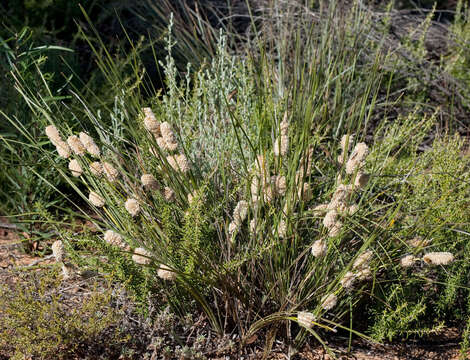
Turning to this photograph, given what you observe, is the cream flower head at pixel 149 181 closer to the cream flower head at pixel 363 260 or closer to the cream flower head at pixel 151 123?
the cream flower head at pixel 151 123

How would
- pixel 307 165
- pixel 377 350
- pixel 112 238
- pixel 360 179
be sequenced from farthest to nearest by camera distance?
pixel 377 350 → pixel 307 165 → pixel 360 179 → pixel 112 238

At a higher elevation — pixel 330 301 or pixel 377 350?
pixel 330 301

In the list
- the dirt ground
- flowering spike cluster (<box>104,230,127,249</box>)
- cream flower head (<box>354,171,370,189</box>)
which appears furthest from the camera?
the dirt ground

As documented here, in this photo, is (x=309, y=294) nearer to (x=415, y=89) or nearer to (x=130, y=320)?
(x=130, y=320)

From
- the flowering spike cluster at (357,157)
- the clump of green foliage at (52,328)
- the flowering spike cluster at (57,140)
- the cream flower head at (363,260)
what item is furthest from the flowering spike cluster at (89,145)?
the cream flower head at (363,260)

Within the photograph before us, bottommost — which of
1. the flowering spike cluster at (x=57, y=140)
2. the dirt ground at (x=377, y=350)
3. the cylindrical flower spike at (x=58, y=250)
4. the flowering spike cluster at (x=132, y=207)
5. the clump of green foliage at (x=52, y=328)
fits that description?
the dirt ground at (x=377, y=350)

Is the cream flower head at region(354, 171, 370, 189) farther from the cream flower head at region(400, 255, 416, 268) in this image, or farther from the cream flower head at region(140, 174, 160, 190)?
the cream flower head at region(140, 174, 160, 190)

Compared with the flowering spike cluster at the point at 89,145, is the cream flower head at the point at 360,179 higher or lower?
lower

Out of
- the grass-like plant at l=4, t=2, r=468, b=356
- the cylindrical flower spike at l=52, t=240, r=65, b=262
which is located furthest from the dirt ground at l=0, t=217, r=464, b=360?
the cylindrical flower spike at l=52, t=240, r=65, b=262

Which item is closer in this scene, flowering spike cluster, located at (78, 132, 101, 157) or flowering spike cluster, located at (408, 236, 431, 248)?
flowering spike cluster, located at (78, 132, 101, 157)

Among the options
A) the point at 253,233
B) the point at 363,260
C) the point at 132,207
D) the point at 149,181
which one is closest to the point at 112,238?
the point at 132,207

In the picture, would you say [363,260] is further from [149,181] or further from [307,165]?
[149,181]

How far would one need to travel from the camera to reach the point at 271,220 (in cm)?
190

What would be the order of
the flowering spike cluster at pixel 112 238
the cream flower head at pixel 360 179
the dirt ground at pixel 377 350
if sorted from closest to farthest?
the flowering spike cluster at pixel 112 238
the cream flower head at pixel 360 179
the dirt ground at pixel 377 350
